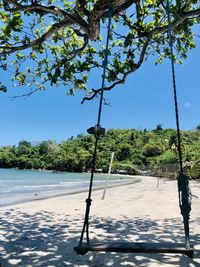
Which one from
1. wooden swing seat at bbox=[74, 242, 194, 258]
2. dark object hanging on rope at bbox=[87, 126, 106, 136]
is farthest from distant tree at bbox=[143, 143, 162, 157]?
wooden swing seat at bbox=[74, 242, 194, 258]

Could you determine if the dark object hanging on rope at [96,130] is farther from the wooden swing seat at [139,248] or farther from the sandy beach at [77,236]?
the sandy beach at [77,236]

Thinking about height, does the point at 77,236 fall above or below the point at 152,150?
below

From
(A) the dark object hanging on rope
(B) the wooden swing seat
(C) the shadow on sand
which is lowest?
(C) the shadow on sand

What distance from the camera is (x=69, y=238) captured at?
6.50 meters

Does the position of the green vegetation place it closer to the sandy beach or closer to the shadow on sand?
the sandy beach

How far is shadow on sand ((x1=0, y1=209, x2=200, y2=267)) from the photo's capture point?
15.5ft

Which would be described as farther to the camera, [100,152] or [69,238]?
[100,152]

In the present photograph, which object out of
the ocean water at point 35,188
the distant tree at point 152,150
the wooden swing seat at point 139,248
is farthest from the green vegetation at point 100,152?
the wooden swing seat at point 139,248

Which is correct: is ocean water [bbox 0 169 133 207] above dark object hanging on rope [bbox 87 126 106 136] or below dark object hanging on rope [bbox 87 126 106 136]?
below

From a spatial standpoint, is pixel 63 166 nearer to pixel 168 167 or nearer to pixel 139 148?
pixel 139 148

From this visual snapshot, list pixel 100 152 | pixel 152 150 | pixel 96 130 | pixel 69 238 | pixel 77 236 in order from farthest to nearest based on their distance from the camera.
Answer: pixel 100 152 < pixel 152 150 < pixel 77 236 < pixel 69 238 < pixel 96 130

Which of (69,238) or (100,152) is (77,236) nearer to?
(69,238)

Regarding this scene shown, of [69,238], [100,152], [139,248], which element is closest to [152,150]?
[100,152]

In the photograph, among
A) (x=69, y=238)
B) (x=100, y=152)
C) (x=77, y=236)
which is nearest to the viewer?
(x=69, y=238)
